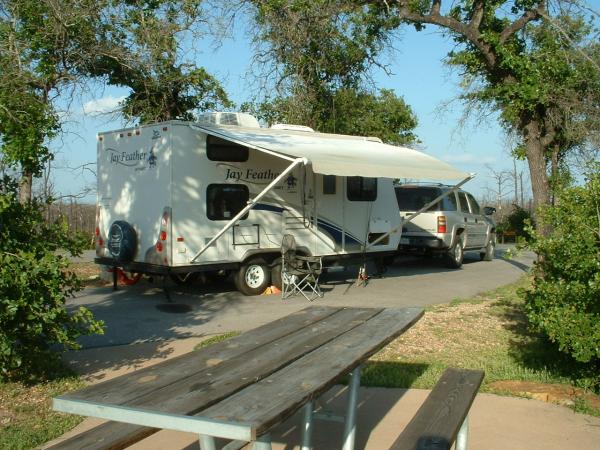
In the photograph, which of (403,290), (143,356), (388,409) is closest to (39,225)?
(143,356)

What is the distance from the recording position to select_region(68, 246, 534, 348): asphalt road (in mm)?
8781

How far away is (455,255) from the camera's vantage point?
16.2 meters

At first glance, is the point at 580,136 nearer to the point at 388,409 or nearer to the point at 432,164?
the point at 432,164

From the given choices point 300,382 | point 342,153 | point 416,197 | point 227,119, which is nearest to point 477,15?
point 342,153

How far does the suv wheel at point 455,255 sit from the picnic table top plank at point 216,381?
1214 centimetres

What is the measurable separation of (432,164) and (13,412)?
9.25 metres

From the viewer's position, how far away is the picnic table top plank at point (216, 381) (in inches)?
99.7

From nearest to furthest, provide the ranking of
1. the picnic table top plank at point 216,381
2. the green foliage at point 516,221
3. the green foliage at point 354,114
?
1. the picnic table top plank at point 216,381
2. the green foliage at point 354,114
3. the green foliage at point 516,221

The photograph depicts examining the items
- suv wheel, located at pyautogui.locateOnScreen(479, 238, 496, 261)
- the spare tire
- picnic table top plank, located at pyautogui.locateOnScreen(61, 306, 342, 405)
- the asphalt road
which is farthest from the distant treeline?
picnic table top plank, located at pyautogui.locateOnScreen(61, 306, 342, 405)

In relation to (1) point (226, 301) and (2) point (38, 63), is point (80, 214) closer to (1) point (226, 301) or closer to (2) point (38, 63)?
(2) point (38, 63)

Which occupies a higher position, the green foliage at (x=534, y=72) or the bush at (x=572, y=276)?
the green foliage at (x=534, y=72)

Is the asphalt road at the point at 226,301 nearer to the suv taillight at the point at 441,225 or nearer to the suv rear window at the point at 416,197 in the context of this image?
the suv taillight at the point at 441,225

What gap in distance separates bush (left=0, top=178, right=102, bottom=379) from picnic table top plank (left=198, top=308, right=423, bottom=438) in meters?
2.54

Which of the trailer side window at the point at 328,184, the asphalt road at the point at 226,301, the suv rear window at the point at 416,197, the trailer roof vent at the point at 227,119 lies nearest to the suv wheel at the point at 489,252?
the asphalt road at the point at 226,301
